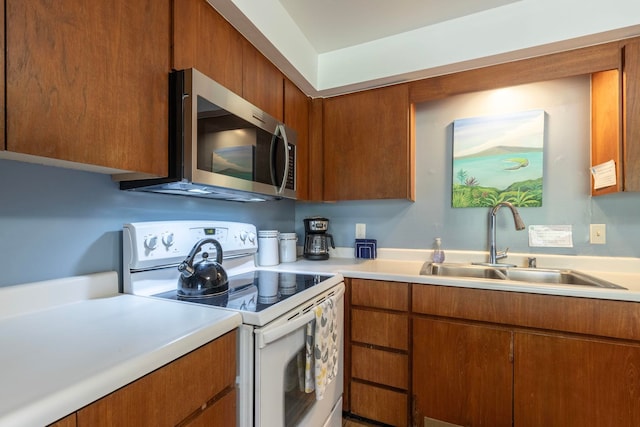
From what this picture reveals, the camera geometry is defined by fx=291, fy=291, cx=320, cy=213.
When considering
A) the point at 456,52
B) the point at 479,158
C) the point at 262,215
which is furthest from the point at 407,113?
the point at 262,215

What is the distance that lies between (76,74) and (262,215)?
131cm

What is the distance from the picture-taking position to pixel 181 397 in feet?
2.28

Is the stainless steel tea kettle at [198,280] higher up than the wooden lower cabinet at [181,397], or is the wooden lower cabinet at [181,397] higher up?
the stainless steel tea kettle at [198,280]

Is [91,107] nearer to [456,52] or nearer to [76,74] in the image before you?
[76,74]

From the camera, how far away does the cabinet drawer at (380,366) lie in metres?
1.54

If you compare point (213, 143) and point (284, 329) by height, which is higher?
point (213, 143)

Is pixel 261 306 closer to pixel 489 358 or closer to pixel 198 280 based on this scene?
pixel 198 280

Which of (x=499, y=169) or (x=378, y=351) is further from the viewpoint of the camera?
(x=499, y=169)

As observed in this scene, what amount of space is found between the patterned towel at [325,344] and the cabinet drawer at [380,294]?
9.9 inches

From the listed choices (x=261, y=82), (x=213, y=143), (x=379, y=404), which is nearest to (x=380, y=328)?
(x=379, y=404)

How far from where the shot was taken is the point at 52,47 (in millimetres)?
→ 742

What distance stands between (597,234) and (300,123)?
1889 mm

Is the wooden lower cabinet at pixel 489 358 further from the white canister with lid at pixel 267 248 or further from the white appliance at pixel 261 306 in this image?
the white canister with lid at pixel 267 248

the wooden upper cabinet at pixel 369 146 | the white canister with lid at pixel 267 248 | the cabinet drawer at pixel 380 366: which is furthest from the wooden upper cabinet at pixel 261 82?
the cabinet drawer at pixel 380 366
